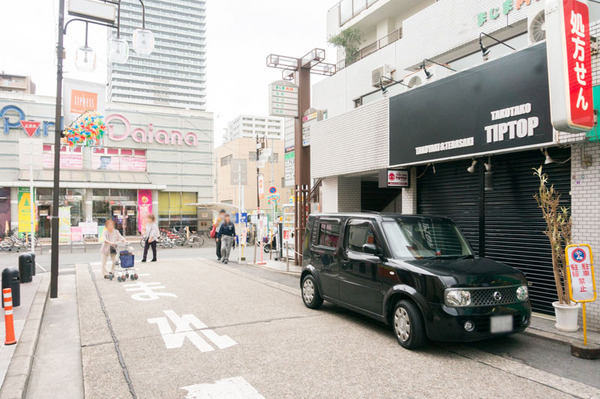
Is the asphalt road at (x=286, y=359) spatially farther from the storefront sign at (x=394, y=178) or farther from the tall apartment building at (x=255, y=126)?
the tall apartment building at (x=255, y=126)

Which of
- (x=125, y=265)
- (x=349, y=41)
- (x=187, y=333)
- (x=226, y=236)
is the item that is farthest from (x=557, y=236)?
(x=349, y=41)

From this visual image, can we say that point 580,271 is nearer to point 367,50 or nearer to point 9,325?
point 9,325

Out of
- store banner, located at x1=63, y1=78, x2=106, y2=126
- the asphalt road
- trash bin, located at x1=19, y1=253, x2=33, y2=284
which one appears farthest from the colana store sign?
the asphalt road

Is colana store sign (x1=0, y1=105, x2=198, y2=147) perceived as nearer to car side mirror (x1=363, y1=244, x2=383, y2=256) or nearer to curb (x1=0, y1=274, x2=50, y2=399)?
curb (x1=0, y1=274, x2=50, y2=399)

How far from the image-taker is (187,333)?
634cm

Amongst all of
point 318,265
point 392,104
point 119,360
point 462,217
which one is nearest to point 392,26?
point 392,104

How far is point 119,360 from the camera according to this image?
517 cm

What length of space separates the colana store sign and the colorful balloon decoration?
21700 millimetres

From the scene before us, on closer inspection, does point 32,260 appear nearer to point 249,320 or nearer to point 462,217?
Result: point 249,320

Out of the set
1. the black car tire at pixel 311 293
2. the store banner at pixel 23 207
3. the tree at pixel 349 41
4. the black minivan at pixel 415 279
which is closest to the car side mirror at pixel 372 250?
the black minivan at pixel 415 279

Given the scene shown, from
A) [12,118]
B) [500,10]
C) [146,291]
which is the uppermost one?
[12,118]

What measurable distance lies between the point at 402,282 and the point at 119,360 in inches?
149

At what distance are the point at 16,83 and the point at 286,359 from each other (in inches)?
3636

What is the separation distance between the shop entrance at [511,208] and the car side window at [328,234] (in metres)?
3.23
